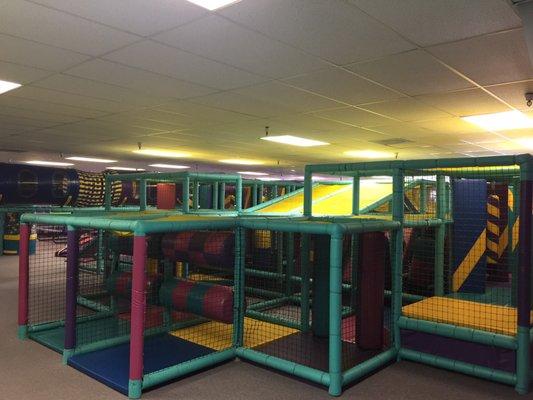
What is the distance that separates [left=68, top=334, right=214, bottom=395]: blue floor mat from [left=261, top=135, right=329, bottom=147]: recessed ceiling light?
448 centimetres

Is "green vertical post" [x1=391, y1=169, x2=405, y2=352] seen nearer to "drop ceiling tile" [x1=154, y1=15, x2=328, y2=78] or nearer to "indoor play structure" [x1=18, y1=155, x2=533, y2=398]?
"indoor play structure" [x1=18, y1=155, x2=533, y2=398]

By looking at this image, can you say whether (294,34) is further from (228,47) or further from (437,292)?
(437,292)

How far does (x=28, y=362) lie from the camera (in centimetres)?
378

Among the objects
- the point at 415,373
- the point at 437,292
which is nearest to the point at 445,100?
the point at 437,292

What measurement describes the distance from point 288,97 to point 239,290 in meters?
2.22

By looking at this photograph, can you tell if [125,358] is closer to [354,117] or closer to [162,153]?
[354,117]

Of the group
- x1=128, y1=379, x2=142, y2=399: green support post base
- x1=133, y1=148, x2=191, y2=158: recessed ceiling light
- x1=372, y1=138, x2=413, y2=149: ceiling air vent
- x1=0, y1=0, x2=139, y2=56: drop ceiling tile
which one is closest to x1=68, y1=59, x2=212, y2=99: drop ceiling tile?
x1=0, y1=0, x2=139, y2=56: drop ceiling tile

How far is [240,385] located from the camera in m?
3.39

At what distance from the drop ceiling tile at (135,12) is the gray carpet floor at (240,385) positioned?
259cm

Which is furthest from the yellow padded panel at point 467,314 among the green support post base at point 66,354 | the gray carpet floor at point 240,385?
the green support post base at point 66,354

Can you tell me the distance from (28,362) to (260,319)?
7.69ft

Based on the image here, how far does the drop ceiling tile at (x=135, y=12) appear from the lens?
2.61 meters

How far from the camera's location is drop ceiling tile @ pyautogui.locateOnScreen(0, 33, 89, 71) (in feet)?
10.8

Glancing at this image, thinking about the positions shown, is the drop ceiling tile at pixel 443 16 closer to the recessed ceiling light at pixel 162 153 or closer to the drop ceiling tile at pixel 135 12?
the drop ceiling tile at pixel 135 12
